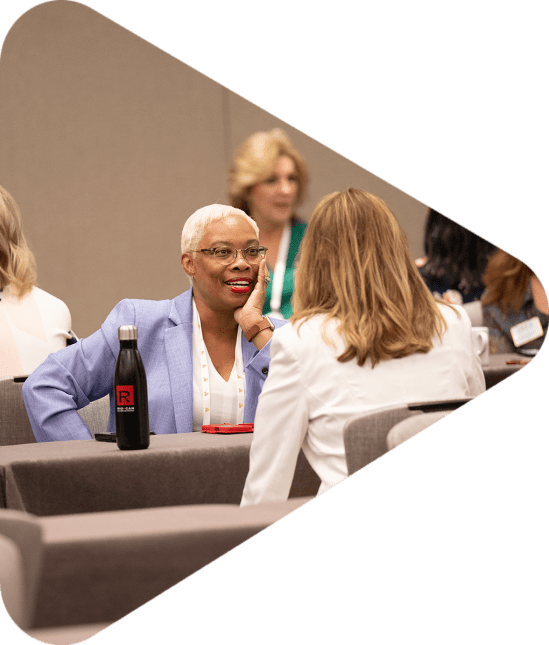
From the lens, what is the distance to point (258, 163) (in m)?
2.66

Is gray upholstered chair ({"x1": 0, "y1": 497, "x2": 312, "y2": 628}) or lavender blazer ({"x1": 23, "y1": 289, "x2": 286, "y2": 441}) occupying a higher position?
lavender blazer ({"x1": 23, "y1": 289, "x2": 286, "y2": 441})

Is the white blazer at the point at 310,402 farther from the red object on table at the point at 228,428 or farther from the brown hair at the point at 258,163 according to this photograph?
the brown hair at the point at 258,163

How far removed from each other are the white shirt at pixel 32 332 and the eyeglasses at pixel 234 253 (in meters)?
0.52

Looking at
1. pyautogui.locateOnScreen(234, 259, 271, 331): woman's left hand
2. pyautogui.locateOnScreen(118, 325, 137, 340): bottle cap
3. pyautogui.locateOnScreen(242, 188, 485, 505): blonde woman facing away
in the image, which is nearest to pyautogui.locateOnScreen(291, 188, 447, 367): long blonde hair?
pyautogui.locateOnScreen(242, 188, 485, 505): blonde woman facing away

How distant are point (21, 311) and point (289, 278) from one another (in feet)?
2.92

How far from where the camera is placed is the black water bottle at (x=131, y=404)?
95.7 inches

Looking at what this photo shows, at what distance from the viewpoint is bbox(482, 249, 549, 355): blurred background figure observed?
2627mm

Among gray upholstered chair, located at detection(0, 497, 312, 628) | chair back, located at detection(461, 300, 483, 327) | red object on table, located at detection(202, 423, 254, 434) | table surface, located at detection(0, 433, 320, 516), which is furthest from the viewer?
chair back, located at detection(461, 300, 483, 327)

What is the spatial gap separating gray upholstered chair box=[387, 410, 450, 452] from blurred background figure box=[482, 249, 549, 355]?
296 mm

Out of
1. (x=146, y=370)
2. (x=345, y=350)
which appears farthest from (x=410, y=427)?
(x=146, y=370)

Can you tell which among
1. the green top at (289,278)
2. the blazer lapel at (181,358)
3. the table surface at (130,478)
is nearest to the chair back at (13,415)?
the table surface at (130,478)

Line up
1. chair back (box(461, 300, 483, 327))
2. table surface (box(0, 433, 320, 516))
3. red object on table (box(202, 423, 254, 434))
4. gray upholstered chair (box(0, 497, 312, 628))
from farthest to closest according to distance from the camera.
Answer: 1. chair back (box(461, 300, 483, 327))
2. red object on table (box(202, 423, 254, 434))
3. table surface (box(0, 433, 320, 516))
4. gray upholstered chair (box(0, 497, 312, 628))

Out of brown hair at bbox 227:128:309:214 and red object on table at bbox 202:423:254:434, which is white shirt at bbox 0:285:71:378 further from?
brown hair at bbox 227:128:309:214

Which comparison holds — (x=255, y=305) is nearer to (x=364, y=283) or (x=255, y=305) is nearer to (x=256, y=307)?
(x=256, y=307)
